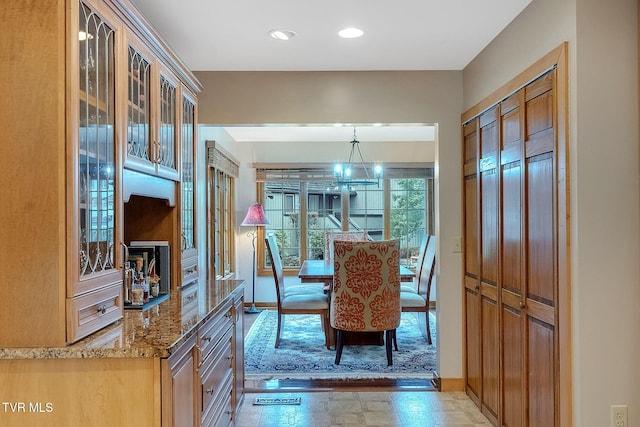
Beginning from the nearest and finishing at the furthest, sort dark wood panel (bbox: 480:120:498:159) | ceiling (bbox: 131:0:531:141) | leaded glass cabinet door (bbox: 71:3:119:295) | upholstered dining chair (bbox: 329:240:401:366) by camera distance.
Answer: leaded glass cabinet door (bbox: 71:3:119:295) → ceiling (bbox: 131:0:531:141) → dark wood panel (bbox: 480:120:498:159) → upholstered dining chair (bbox: 329:240:401:366)

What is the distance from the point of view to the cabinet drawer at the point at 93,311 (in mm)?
1495

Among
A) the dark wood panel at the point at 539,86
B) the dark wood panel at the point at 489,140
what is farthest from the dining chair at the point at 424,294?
the dark wood panel at the point at 539,86

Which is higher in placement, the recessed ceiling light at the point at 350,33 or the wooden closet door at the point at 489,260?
the recessed ceiling light at the point at 350,33

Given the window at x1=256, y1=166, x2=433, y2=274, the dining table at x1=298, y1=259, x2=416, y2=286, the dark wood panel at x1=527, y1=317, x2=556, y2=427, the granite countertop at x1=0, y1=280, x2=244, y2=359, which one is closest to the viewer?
the granite countertop at x1=0, y1=280, x2=244, y2=359

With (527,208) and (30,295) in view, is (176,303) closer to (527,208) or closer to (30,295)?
(30,295)

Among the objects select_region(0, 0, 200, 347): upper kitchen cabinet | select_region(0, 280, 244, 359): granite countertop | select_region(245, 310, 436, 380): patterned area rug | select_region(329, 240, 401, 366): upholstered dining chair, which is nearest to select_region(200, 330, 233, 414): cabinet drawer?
select_region(0, 280, 244, 359): granite countertop

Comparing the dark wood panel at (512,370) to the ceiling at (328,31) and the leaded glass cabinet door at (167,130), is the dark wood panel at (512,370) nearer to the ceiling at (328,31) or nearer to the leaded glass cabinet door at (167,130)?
the ceiling at (328,31)

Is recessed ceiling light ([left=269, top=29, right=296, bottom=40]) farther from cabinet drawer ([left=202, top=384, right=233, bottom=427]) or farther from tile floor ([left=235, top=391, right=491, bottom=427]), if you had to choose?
tile floor ([left=235, top=391, right=491, bottom=427])

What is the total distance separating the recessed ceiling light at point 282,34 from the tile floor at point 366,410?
7.89 feet

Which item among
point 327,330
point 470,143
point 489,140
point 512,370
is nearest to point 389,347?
point 327,330

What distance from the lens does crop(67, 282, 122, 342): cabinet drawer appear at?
150 cm

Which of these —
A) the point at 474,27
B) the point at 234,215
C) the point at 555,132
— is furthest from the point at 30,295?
the point at 234,215

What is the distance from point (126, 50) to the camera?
1946mm

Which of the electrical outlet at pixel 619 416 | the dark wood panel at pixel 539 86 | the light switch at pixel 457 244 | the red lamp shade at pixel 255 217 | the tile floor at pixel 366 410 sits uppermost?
the dark wood panel at pixel 539 86
